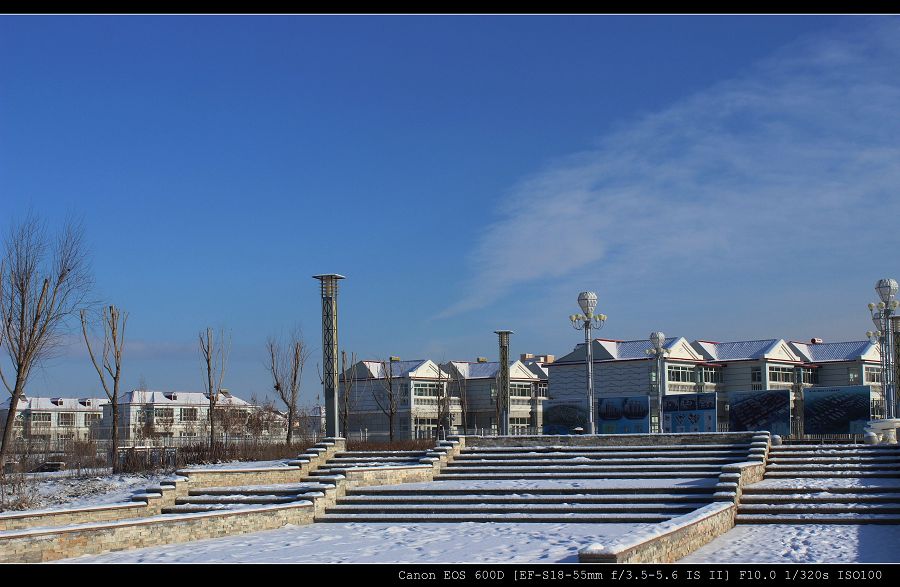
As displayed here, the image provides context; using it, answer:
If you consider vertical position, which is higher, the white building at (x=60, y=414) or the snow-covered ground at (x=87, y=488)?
the snow-covered ground at (x=87, y=488)

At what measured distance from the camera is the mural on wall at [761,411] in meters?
31.5

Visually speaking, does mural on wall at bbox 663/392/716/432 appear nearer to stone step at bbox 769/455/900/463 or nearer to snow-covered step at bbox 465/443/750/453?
snow-covered step at bbox 465/443/750/453

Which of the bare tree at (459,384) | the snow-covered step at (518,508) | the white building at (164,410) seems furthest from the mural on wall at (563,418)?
the white building at (164,410)

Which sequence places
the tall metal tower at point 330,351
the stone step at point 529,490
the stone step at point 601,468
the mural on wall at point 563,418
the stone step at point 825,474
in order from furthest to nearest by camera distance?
the mural on wall at point 563,418 < the tall metal tower at point 330,351 < the stone step at point 601,468 < the stone step at point 825,474 < the stone step at point 529,490

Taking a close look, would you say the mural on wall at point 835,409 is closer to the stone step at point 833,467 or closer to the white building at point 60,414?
the stone step at point 833,467

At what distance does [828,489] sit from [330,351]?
1369cm

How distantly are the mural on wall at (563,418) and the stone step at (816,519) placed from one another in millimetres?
25647

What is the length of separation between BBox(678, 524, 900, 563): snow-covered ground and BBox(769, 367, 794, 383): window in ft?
159

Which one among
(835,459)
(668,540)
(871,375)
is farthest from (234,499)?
(871,375)

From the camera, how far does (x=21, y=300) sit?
22.8 m
